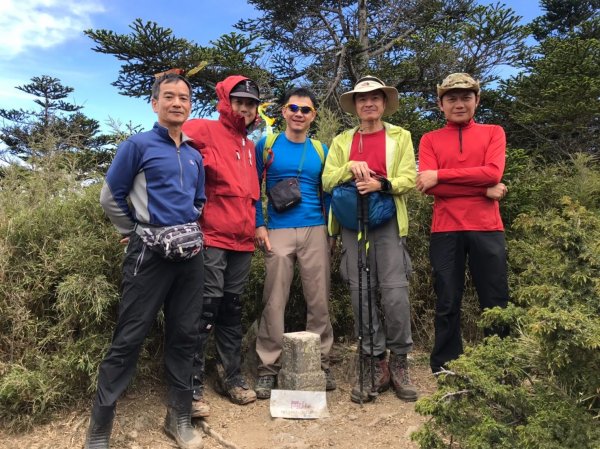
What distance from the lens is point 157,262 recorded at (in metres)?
3.06

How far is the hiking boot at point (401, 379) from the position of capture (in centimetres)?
387

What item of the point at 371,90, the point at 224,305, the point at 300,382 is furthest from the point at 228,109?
the point at 300,382

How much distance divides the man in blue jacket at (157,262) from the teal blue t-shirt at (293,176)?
0.94 m

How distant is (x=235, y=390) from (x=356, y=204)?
1.83 metres

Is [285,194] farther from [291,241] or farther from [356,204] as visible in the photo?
[356,204]

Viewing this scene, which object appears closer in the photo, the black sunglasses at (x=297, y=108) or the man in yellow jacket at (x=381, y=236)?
the man in yellow jacket at (x=381, y=236)

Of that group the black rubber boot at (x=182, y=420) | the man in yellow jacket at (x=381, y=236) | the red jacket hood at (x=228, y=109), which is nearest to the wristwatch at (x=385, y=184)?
the man in yellow jacket at (x=381, y=236)

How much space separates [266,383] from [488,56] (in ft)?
40.7

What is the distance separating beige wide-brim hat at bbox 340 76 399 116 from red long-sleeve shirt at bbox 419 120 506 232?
1.67 feet

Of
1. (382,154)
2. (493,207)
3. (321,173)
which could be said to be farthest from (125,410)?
(493,207)

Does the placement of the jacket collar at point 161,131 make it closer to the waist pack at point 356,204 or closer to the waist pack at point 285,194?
the waist pack at point 285,194

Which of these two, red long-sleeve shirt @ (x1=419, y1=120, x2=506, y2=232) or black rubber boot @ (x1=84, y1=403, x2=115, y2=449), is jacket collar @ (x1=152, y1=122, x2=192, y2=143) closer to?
black rubber boot @ (x1=84, y1=403, x2=115, y2=449)

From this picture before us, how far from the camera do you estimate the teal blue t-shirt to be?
4129mm

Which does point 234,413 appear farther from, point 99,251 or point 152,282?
point 99,251
